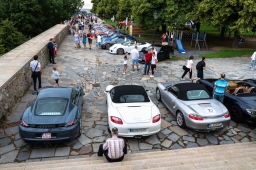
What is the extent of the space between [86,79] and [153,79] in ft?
12.9

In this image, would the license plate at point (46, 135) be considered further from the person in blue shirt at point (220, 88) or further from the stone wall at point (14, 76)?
the person in blue shirt at point (220, 88)

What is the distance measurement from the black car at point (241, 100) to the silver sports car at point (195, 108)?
3.18 ft

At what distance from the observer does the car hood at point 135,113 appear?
7047mm

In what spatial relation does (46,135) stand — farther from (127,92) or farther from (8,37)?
(8,37)

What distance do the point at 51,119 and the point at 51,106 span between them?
0.59 metres

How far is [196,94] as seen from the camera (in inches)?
338

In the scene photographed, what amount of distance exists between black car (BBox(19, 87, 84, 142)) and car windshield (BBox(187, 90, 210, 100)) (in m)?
4.10

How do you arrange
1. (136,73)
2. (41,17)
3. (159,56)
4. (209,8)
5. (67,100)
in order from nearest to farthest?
(67,100)
(136,73)
(159,56)
(209,8)
(41,17)

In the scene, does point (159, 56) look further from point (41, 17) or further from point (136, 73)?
point (41, 17)

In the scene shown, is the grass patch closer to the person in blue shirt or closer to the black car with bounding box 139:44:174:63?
the black car with bounding box 139:44:174:63

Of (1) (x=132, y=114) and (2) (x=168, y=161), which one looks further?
(1) (x=132, y=114)

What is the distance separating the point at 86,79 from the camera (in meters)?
13.3

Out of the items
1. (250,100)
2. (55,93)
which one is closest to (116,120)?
(55,93)

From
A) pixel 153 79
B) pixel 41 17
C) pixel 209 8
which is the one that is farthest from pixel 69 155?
pixel 41 17
